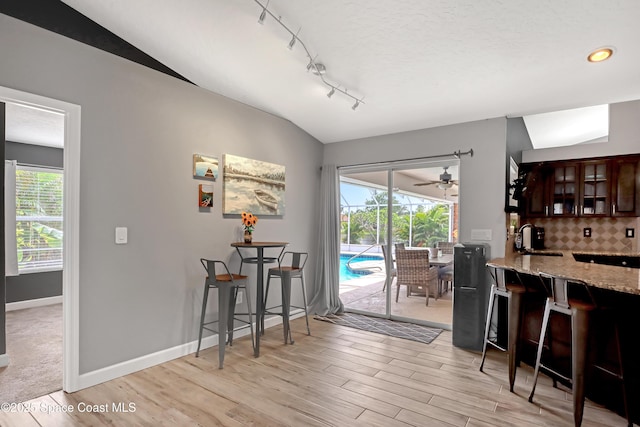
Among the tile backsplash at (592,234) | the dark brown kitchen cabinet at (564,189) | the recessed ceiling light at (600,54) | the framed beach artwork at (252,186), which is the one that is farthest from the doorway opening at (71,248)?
the tile backsplash at (592,234)

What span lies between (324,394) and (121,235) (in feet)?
7.09

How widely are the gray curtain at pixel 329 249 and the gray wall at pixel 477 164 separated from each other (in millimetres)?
1190

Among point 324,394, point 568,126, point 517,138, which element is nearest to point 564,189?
point 568,126

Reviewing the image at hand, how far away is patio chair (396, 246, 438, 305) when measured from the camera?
14.9 ft

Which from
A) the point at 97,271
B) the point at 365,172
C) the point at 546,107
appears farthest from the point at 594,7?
the point at 97,271

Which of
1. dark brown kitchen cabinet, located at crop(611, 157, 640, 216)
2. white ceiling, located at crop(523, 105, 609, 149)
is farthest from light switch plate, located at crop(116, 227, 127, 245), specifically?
dark brown kitchen cabinet, located at crop(611, 157, 640, 216)

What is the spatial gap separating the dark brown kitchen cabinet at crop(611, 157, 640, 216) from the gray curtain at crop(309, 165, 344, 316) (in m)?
3.85

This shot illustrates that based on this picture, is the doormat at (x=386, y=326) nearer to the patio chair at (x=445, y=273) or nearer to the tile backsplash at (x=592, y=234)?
the patio chair at (x=445, y=273)

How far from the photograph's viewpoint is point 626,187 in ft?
15.0

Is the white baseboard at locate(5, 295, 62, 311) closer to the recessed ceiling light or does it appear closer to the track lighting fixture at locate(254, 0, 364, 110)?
the track lighting fixture at locate(254, 0, 364, 110)

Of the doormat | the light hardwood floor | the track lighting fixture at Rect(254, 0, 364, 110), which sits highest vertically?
the track lighting fixture at Rect(254, 0, 364, 110)

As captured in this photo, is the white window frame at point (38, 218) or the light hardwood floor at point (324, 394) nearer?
the light hardwood floor at point (324, 394)

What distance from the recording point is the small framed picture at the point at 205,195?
3.48 metres

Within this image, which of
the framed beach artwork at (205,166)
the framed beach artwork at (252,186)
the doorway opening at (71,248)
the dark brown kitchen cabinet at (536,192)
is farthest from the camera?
the dark brown kitchen cabinet at (536,192)
